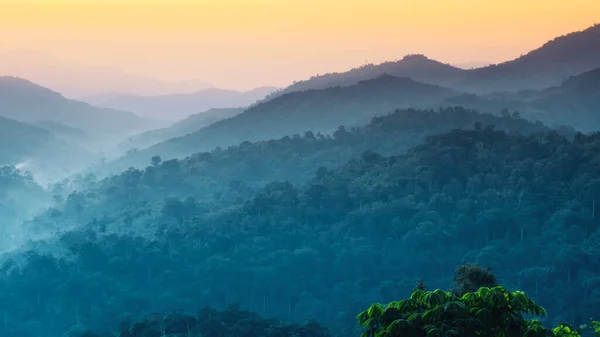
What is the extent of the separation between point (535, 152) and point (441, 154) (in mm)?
7941

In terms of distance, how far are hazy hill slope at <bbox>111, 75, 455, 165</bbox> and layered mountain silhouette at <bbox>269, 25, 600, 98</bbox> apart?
625 inches

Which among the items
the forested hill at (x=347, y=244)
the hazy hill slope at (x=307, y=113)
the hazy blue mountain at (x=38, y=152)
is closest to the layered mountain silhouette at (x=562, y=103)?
the hazy hill slope at (x=307, y=113)

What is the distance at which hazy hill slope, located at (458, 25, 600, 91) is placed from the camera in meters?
157

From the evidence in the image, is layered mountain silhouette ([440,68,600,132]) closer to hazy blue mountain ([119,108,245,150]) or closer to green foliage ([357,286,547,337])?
hazy blue mountain ([119,108,245,150])

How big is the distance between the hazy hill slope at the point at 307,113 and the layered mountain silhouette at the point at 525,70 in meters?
15.9

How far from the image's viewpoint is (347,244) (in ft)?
224

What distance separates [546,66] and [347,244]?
108 meters

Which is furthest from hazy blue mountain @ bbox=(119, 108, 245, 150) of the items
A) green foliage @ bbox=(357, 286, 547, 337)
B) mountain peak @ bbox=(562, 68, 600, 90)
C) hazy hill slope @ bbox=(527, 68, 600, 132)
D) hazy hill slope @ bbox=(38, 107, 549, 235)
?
green foliage @ bbox=(357, 286, 547, 337)

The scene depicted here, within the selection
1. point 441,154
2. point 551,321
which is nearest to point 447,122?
point 441,154

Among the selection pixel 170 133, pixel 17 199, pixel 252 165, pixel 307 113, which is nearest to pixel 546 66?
pixel 307 113

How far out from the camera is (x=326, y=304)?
5812 cm

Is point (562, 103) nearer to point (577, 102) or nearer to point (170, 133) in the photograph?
point (577, 102)

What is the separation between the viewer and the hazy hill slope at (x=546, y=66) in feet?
516

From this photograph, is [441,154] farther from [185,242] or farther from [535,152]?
[185,242]
